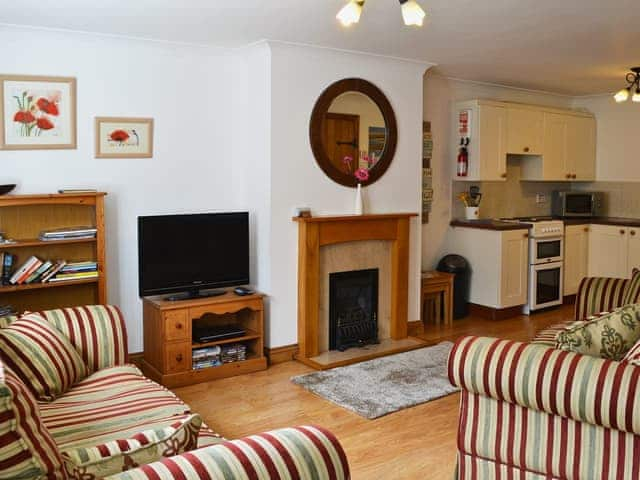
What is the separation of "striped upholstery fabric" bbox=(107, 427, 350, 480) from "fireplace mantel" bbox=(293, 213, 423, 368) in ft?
10.3

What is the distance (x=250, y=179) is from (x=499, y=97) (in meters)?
3.17

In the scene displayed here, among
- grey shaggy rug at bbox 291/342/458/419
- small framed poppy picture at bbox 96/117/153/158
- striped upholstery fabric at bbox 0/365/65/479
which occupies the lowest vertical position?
grey shaggy rug at bbox 291/342/458/419

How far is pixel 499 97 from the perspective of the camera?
22.0 feet

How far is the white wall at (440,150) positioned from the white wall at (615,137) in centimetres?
168

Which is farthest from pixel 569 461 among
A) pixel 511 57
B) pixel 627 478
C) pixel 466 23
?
pixel 511 57

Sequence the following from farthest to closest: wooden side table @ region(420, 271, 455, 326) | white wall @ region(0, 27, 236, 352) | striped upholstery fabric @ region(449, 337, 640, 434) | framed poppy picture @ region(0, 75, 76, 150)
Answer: wooden side table @ region(420, 271, 455, 326) < white wall @ region(0, 27, 236, 352) < framed poppy picture @ region(0, 75, 76, 150) < striped upholstery fabric @ region(449, 337, 640, 434)

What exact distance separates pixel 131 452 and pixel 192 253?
305 centimetres

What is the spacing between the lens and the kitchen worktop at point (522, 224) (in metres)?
6.14

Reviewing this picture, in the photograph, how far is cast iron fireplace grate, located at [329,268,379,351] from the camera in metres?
5.08

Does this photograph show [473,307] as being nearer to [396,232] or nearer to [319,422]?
[396,232]

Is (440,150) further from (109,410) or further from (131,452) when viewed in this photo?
(131,452)

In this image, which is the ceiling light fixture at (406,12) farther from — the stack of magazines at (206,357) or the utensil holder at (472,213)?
the utensil holder at (472,213)

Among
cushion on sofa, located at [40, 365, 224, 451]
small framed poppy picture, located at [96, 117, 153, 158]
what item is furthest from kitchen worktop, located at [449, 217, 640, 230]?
cushion on sofa, located at [40, 365, 224, 451]

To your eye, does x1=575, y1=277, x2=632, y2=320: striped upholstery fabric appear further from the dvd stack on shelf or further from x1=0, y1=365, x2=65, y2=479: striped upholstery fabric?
x1=0, y1=365, x2=65, y2=479: striped upholstery fabric
